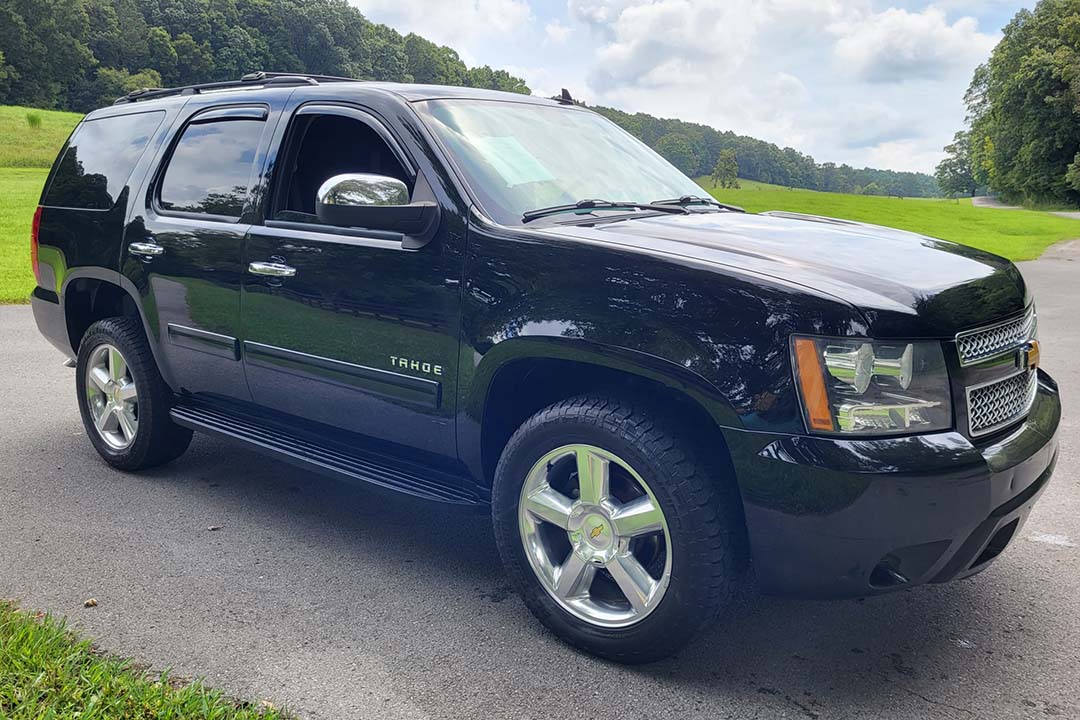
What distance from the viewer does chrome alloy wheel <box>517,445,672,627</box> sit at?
2.90 meters

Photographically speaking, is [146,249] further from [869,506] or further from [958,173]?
[958,173]

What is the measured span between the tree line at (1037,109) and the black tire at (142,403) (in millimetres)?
64404

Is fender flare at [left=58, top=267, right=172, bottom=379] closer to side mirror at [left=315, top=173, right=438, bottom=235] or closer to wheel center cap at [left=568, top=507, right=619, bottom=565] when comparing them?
side mirror at [left=315, top=173, right=438, bottom=235]

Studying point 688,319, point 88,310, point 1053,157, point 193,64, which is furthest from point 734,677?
point 193,64

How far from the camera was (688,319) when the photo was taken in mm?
2697

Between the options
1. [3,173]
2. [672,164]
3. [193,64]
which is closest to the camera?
[672,164]

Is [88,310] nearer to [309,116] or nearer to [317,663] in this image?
[309,116]

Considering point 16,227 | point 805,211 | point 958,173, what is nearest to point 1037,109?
point 805,211

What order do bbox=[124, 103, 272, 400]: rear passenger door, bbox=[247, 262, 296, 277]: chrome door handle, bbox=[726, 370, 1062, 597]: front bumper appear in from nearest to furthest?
bbox=[726, 370, 1062, 597]: front bumper
bbox=[247, 262, 296, 277]: chrome door handle
bbox=[124, 103, 272, 400]: rear passenger door

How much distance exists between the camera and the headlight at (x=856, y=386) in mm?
2531

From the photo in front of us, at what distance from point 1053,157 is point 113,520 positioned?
70.8m

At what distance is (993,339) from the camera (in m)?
2.85

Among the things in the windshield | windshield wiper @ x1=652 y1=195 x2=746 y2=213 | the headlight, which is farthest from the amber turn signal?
windshield wiper @ x1=652 y1=195 x2=746 y2=213

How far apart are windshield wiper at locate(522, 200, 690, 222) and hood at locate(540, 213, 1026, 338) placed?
0.15m
